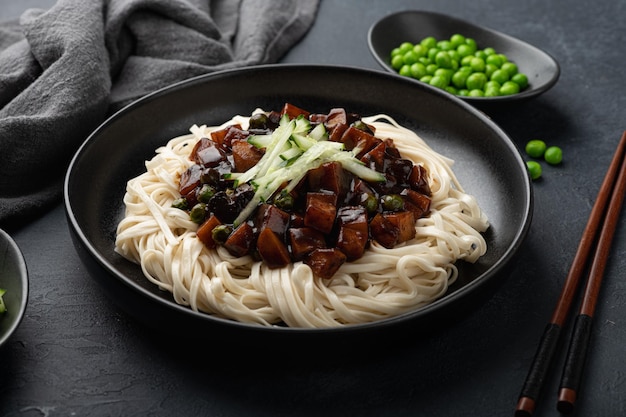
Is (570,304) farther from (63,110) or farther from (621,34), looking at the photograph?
(621,34)

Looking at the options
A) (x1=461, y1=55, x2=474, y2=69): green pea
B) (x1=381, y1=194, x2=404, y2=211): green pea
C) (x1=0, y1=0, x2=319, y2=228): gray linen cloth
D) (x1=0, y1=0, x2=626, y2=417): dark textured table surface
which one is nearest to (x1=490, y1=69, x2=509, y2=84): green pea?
(x1=461, y1=55, x2=474, y2=69): green pea

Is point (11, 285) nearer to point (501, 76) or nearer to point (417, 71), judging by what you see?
point (417, 71)

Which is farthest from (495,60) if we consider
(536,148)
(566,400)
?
(566,400)

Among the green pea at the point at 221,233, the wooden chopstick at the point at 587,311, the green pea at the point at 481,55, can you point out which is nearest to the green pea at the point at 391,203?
the green pea at the point at 221,233

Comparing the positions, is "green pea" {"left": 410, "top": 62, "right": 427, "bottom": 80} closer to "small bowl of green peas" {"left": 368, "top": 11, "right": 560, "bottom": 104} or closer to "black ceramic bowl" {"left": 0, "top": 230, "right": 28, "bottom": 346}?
"small bowl of green peas" {"left": 368, "top": 11, "right": 560, "bottom": 104}

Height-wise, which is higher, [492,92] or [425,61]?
[492,92]

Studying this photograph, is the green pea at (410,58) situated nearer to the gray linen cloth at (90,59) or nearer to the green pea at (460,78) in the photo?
the green pea at (460,78)

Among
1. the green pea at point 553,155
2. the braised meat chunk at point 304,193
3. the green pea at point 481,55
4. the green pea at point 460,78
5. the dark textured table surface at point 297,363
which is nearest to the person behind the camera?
the dark textured table surface at point 297,363
